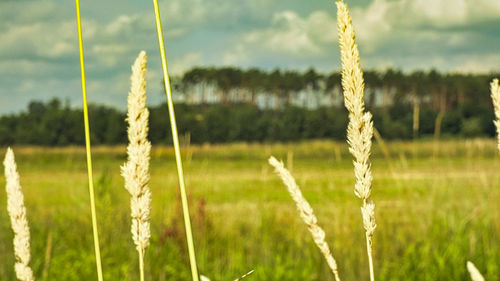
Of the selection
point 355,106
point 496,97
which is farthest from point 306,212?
point 496,97

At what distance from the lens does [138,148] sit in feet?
2.29

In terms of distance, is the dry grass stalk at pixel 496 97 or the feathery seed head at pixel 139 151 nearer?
the feathery seed head at pixel 139 151

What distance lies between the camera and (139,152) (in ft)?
2.29

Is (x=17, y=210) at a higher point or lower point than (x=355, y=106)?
lower

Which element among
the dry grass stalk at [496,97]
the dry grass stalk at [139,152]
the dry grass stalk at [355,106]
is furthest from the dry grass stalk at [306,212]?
the dry grass stalk at [496,97]

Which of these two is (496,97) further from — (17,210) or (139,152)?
(17,210)

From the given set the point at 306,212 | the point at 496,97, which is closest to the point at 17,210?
the point at 306,212

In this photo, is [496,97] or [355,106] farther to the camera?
[496,97]

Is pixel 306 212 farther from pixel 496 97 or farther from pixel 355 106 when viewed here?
pixel 496 97

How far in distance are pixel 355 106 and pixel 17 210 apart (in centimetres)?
52

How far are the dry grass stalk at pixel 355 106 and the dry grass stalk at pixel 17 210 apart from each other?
1.64ft

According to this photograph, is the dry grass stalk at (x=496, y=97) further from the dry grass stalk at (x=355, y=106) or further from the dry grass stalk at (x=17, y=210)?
the dry grass stalk at (x=17, y=210)

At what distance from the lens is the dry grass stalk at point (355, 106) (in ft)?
2.27

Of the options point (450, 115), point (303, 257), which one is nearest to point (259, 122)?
point (450, 115)
